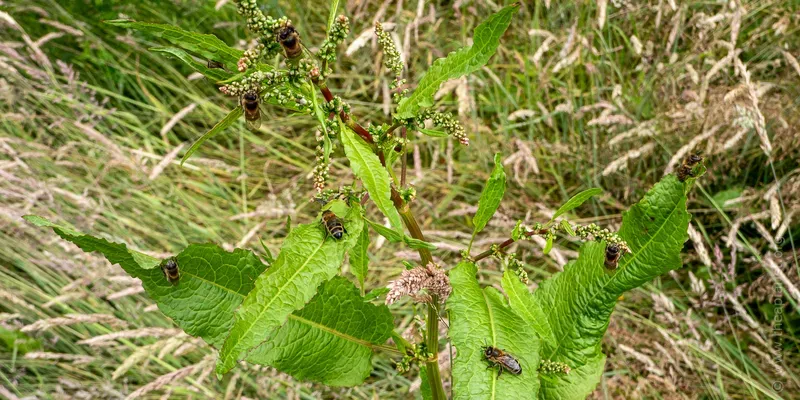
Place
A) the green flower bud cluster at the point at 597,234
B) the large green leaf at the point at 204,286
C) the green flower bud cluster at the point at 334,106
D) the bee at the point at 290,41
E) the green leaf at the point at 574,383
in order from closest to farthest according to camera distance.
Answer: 1. the bee at the point at 290,41
2. the green flower bud cluster at the point at 334,106
3. the green flower bud cluster at the point at 597,234
4. the large green leaf at the point at 204,286
5. the green leaf at the point at 574,383

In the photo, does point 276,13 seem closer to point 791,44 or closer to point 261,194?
point 261,194

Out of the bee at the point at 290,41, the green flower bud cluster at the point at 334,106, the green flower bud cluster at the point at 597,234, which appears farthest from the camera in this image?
the green flower bud cluster at the point at 597,234

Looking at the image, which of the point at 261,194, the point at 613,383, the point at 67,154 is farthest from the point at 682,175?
the point at 67,154

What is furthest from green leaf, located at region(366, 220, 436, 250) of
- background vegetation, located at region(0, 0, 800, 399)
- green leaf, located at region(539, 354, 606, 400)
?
background vegetation, located at region(0, 0, 800, 399)

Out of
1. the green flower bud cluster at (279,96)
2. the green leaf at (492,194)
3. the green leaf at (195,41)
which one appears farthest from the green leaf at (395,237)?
the green leaf at (195,41)

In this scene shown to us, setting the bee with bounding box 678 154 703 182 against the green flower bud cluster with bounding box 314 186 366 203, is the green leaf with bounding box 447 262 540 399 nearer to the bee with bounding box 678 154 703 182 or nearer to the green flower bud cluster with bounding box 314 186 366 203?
the green flower bud cluster with bounding box 314 186 366 203

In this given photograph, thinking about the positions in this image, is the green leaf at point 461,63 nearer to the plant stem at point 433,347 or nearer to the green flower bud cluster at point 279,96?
the green flower bud cluster at point 279,96

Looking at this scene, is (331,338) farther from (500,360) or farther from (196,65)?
(196,65)
